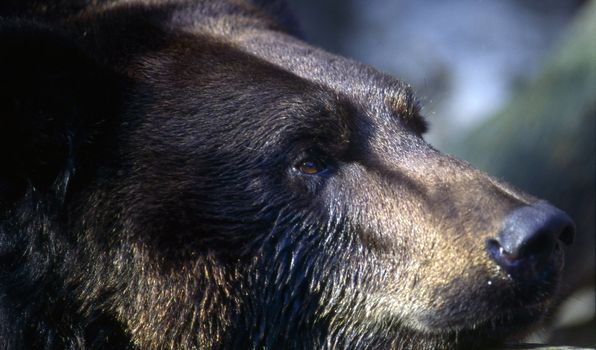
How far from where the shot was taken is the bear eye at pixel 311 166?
3508 millimetres

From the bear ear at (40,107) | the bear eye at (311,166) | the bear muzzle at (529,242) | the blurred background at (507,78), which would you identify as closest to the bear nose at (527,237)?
the bear muzzle at (529,242)

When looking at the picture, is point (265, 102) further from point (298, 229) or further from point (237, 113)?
point (298, 229)

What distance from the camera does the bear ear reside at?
333cm

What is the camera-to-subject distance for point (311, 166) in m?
3.53

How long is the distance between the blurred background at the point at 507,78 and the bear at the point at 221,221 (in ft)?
11.8

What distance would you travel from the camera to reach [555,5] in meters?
13.3

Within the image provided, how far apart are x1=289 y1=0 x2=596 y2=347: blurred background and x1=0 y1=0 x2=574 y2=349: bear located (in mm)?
3592

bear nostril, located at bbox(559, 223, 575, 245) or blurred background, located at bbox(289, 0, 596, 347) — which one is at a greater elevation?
blurred background, located at bbox(289, 0, 596, 347)

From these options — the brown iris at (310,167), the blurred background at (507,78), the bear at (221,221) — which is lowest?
the bear at (221,221)

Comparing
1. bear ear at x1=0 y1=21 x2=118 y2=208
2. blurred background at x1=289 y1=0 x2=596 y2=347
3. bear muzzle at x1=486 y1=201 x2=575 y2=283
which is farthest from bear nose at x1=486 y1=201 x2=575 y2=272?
blurred background at x1=289 y1=0 x2=596 y2=347

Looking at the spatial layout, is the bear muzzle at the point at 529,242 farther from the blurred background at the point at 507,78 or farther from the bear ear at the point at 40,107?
the blurred background at the point at 507,78

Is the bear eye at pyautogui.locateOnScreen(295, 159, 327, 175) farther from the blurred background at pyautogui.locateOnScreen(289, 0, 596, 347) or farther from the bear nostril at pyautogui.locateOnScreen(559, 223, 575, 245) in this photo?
the blurred background at pyautogui.locateOnScreen(289, 0, 596, 347)

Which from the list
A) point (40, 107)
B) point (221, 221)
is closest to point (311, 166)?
point (221, 221)

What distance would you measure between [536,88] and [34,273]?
5.19 meters
